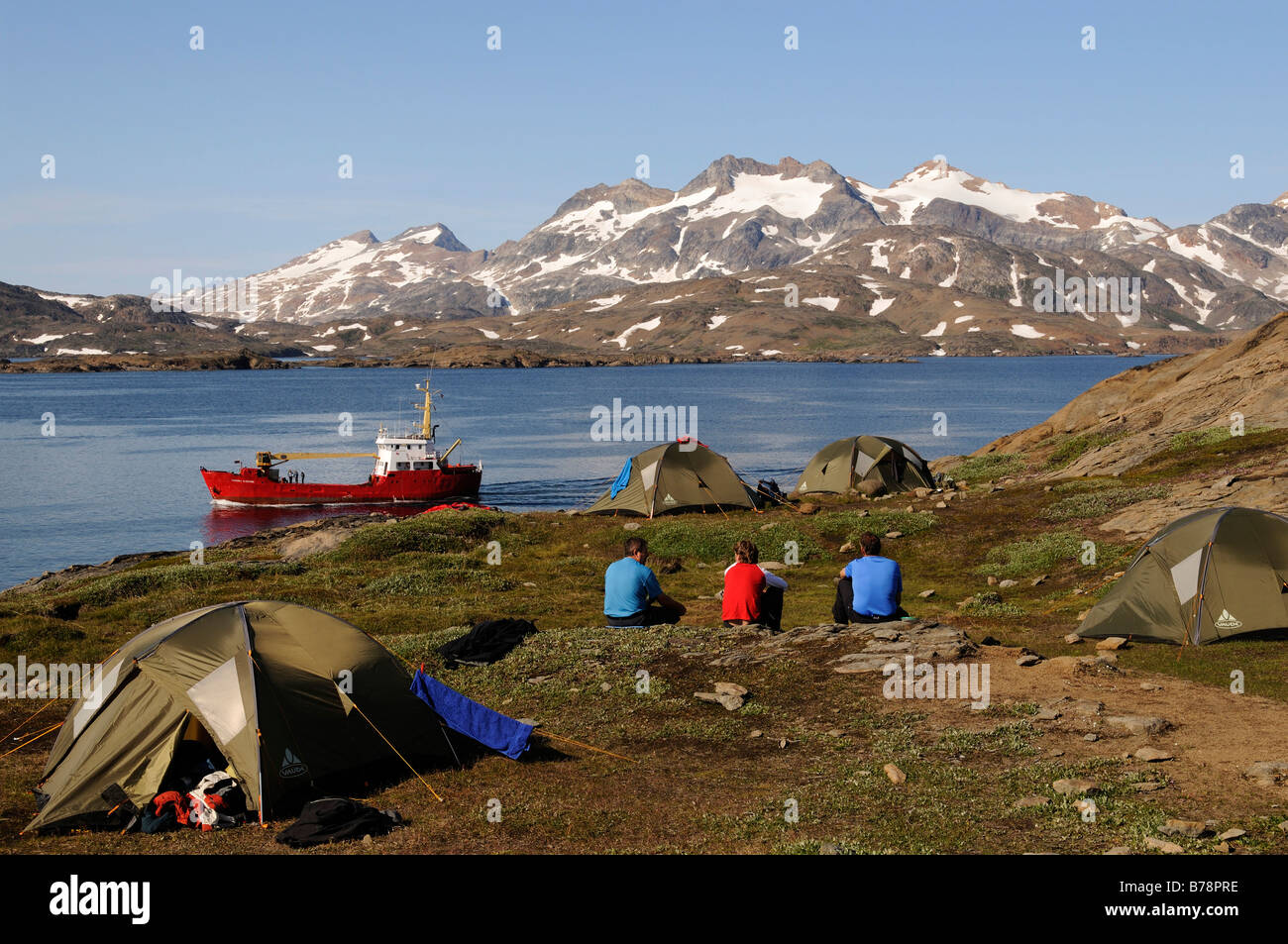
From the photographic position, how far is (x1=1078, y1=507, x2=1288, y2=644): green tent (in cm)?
2003

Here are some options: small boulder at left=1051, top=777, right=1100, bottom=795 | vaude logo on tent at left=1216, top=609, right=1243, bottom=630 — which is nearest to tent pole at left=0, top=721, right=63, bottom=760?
small boulder at left=1051, top=777, right=1100, bottom=795

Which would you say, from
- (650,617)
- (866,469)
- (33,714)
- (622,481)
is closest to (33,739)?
(33,714)

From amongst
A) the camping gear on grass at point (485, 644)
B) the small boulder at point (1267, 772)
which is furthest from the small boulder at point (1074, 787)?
the camping gear on grass at point (485, 644)

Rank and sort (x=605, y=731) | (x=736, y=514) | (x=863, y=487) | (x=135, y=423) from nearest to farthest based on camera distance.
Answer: (x=605, y=731), (x=736, y=514), (x=863, y=487), (x=135, y=423)

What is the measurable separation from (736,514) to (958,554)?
11092 mm

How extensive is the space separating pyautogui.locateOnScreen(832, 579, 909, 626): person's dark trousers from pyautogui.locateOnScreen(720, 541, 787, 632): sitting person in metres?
1.16

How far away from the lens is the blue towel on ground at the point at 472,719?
612 inches

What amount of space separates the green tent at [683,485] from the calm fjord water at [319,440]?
27958 millimetres

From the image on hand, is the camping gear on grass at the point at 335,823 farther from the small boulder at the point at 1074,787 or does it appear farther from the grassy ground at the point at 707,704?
the small boulder at the point at 1074,787

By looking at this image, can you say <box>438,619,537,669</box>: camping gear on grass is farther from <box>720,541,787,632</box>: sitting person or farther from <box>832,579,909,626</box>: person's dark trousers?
<box>832,579,909,626</box>: person's dark trousers
